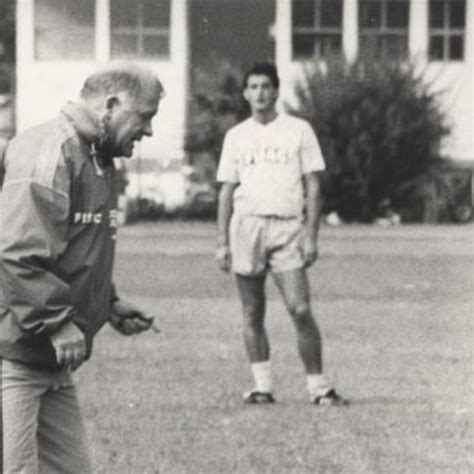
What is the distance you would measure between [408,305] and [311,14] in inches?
962

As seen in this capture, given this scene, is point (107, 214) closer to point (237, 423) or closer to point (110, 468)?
point (110, 468)

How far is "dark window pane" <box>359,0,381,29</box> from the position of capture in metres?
40.4

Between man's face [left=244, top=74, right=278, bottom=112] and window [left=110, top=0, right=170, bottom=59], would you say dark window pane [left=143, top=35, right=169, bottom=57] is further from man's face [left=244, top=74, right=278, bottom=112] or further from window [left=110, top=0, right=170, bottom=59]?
man's face [left=244, top=74, right=278, bottom=112]

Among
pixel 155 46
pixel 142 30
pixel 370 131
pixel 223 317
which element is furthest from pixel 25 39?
pixel 223 317

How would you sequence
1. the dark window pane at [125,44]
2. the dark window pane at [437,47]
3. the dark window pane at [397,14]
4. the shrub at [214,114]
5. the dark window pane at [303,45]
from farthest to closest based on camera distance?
the dark window pane at [437,47], the dark window pane at [303,45], the dark window pane at [397,14], the dark window pane at [125,44], the shrub at [214,114]

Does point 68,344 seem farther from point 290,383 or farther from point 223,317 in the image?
point 223,317

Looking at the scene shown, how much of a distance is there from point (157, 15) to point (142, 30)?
1.45ft

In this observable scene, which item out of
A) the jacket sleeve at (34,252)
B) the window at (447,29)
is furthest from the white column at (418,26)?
the jacket sleeve at (34,252)

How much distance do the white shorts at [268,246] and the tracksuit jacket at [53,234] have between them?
4.95 meters

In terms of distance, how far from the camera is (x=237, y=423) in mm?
9844

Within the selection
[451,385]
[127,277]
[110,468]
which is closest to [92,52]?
[127,277]

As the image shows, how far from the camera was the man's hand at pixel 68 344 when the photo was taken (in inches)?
220

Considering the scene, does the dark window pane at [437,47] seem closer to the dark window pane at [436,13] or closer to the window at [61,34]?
the dark window pane at [436,13]

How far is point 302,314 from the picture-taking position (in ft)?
35.5
